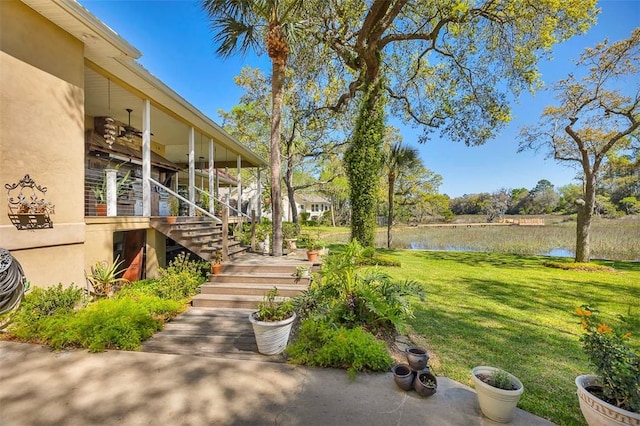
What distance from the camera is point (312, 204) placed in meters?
50.5

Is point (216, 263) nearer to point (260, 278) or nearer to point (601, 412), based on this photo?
point (260, 278)

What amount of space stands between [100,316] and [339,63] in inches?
487

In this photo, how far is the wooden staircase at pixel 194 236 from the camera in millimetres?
6785

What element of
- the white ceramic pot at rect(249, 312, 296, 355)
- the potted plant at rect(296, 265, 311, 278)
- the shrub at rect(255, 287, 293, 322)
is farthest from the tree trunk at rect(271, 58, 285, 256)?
the white ceramic pot at rect(249, 312, 296, 355)

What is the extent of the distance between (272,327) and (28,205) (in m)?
3.96

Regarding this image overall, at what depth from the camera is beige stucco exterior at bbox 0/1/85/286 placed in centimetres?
397

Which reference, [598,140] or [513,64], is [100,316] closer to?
[513,64]

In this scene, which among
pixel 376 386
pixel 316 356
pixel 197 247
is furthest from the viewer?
pixel 197 247

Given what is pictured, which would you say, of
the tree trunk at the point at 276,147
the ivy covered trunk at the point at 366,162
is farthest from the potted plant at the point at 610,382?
the ivy covered trunk at the point at 366,162

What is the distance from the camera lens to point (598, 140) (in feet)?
37.0

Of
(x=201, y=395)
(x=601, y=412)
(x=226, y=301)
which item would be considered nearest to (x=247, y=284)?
(x=226, y=301)

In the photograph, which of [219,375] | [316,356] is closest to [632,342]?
[316,356]

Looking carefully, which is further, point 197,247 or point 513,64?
point 513,64

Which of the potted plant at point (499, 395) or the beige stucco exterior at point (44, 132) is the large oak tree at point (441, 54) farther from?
the potted plant at point (499, 395)
